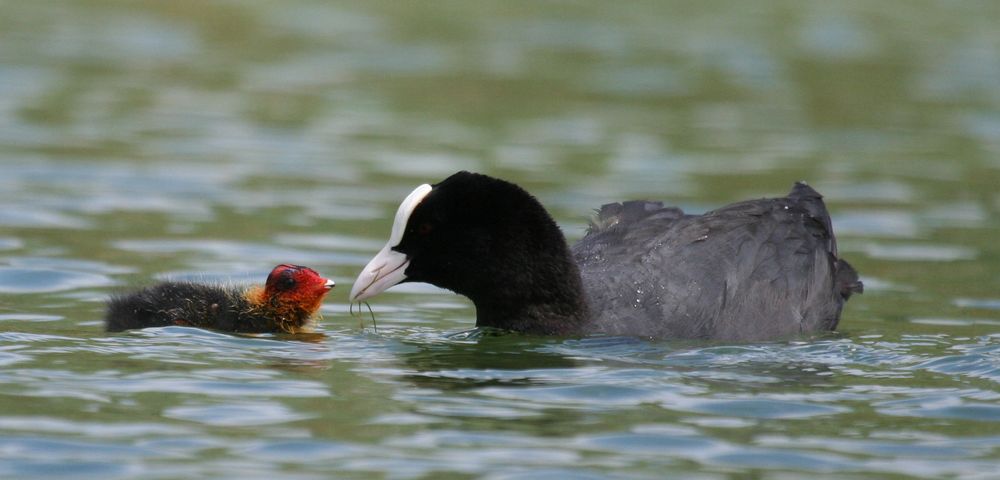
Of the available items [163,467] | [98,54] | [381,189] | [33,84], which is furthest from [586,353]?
[98,54]

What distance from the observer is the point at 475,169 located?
522 inches

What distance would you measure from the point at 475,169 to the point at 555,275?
5.71 m

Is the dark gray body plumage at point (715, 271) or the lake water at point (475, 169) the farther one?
the dark gray body plumage at point (715, 271)

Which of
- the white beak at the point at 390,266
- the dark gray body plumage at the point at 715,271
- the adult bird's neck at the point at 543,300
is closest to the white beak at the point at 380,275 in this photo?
the white beak at the point at 390,266

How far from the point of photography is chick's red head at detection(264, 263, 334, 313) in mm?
7637

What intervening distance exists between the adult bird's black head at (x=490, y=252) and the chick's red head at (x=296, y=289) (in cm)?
20

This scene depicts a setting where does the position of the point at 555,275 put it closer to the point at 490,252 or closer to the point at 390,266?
the point at 490,252

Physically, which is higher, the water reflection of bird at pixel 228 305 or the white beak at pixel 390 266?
the white beak at pixel 390 266

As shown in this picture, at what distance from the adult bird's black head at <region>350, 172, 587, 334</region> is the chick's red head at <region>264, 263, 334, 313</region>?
198 millimetres

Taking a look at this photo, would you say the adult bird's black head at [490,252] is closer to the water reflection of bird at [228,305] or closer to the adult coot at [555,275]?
the adult coot at [555,275]

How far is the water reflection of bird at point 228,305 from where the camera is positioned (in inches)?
298

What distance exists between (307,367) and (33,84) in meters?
10.3

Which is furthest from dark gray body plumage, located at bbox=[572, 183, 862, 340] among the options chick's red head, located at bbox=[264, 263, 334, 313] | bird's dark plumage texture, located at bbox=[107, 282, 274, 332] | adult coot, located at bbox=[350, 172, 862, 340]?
bird's dark plumage texture, located at bbox=[107, 282, 274, 332]

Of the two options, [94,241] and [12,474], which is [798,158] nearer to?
[94,241]
